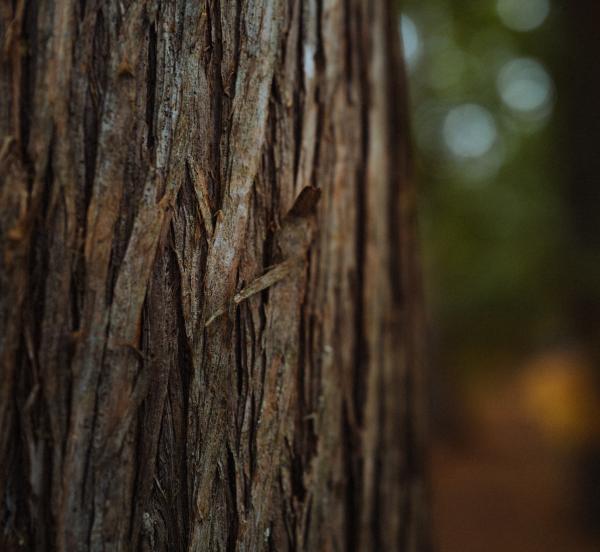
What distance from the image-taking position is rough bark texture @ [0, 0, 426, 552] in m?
0.80

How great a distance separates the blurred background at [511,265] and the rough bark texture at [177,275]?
3.06m

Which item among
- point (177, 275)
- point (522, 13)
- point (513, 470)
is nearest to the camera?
point (177, 275)

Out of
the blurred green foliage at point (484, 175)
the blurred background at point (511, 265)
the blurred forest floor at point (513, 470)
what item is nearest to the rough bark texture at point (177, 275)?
the blurred forest floor at point (513, 470)

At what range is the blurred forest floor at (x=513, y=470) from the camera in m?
4.31

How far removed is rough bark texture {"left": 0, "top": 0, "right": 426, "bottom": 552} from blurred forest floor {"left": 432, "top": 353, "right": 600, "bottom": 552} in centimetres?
131

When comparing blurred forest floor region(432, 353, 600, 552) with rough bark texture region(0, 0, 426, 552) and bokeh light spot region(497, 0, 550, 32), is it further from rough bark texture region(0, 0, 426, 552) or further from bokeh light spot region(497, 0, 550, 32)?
bokeh light spot region(497, 0, 550, 32)

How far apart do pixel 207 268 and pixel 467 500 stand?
523 cm

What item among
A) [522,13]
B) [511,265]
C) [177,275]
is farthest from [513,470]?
[177,275]

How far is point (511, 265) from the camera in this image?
22.3 feet

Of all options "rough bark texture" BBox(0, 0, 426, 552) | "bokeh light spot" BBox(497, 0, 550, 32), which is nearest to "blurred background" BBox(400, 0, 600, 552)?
"bokeh light spot" BBox(497, 0, 550, 32)

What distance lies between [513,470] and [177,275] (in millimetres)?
6230

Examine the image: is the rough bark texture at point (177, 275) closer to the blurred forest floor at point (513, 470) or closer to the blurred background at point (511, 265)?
the blurred forest floor at point (513, 470)

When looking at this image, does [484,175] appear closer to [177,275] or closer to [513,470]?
[513,470]

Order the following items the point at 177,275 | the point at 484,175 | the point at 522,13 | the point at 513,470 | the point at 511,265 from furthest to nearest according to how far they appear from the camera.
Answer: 1. the point at 484,175
2. the point at 511,265
3. the point at 513,470
4. the point at 522,13
5. the point at 177,275
